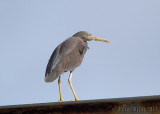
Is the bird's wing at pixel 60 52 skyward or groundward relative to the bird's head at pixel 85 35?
groundward

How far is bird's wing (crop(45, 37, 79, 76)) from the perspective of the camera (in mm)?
6430

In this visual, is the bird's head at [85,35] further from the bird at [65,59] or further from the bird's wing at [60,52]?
the bird's wing at [60,52]

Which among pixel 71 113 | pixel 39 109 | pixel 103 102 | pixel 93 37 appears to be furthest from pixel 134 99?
pixel 93 37

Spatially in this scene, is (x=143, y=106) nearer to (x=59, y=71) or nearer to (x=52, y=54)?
(x=59, y=71)

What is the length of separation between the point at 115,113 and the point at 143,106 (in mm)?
328

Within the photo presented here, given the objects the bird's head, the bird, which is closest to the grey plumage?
the bird

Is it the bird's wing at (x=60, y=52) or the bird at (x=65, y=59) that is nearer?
the bird at (x=65, y=59)

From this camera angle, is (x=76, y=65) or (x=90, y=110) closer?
(x=90, y=110)

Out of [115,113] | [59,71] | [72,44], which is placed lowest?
[115,113]

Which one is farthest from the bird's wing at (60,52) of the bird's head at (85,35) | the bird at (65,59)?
the bird's head at (85,35)

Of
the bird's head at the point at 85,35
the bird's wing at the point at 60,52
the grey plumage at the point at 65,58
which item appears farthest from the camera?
the bird's head at the point at 85,35

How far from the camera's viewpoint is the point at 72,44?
7035 mm

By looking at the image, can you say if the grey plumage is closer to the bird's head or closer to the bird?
the bird

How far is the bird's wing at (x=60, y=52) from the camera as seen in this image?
21.1 feet
